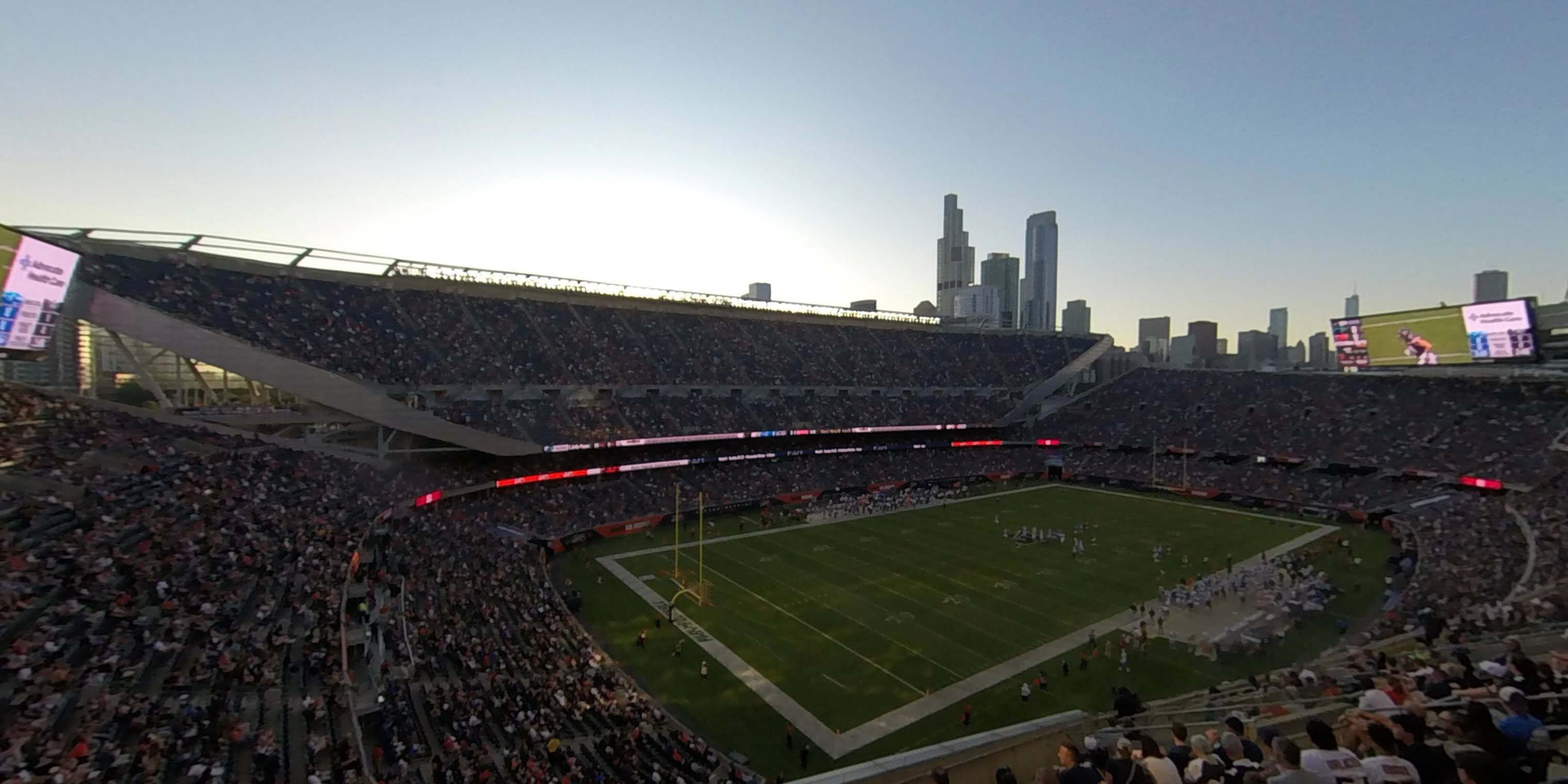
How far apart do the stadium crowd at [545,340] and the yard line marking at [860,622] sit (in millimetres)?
23029

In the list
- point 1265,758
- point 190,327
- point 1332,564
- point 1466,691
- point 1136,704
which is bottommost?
point 1332,564

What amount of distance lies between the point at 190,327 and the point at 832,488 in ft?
126

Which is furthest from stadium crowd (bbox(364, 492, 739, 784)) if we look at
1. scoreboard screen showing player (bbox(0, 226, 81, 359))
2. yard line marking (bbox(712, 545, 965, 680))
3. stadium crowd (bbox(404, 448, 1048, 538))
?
scoreboard screen showing player (bbox(0, 226, 81, 359))

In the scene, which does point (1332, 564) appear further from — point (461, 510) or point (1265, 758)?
point (461, 510)

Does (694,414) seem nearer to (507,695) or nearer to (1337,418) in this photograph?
(507,695)

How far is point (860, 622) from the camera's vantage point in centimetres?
2855

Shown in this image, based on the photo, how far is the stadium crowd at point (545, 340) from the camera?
36.8 meters

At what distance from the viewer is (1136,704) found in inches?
508

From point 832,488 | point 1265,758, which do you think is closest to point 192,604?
point 1265,758

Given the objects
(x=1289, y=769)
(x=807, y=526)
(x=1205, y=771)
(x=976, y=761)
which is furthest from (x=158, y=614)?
(x=807, y=526)

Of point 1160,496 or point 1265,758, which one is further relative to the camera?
point 1160,496

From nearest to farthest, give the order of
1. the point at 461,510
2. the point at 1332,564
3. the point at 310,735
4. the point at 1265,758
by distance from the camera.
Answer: the point at 1265,758
the point at 310,735
the point at 1332,564
the point at 461,510

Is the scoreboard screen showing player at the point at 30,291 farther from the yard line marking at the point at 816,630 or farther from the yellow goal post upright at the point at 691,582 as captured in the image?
the yard line marking at the point at 816,630

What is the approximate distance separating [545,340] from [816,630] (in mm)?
33752
